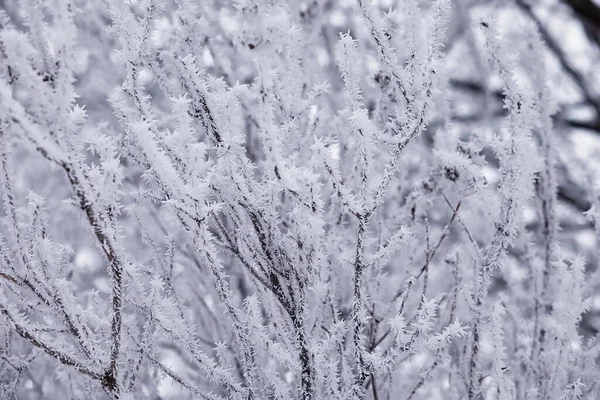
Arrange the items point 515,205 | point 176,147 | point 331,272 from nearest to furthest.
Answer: point 176,147 → point 515,205 → point 331,272

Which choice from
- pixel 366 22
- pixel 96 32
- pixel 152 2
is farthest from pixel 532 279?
pixel 96 32

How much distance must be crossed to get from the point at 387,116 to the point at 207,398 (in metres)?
1.16

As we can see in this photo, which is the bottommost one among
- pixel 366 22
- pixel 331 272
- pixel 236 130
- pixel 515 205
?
pixel 331 272

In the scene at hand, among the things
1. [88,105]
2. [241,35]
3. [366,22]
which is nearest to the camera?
[241,35]

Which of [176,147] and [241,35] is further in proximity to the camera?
[176,147]

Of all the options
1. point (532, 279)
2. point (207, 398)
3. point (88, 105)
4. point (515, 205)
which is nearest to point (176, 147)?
point (207, 398)

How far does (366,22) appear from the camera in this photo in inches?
59.9

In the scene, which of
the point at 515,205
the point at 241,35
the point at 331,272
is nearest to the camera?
the point at 241,35

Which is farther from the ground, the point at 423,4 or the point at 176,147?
the point at 176,147

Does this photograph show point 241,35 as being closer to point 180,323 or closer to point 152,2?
point 152,2

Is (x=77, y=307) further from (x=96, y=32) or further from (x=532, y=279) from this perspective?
(x=96, y=32)

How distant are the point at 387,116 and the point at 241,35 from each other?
2.88ft

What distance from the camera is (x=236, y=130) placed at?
1.50m

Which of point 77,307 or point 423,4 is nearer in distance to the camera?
point 77,307
